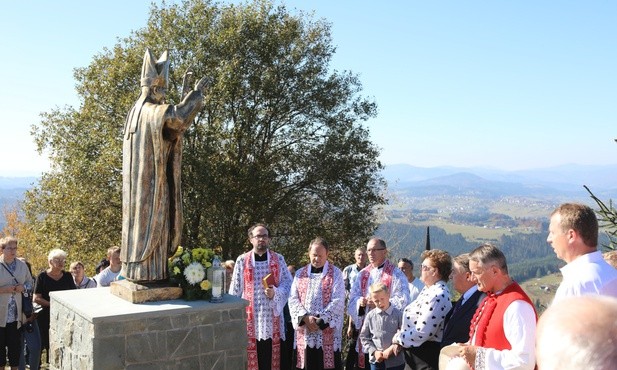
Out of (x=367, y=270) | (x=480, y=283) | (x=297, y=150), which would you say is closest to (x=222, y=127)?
Result: (x=297, y=150)

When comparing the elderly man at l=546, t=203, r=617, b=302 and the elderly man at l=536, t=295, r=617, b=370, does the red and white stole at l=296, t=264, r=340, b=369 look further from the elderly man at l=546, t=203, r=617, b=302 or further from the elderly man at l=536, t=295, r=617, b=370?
the elderly man at l=536, t=295, r=617, b=370

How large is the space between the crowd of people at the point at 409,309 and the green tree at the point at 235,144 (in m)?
9.24

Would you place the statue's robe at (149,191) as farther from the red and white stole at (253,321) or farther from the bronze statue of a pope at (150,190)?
the red and white stole at (253,321)

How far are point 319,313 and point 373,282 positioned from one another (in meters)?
0.74

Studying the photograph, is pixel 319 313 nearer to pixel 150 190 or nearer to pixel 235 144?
pixel 150 190

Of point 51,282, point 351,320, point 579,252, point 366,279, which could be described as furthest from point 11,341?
point 579,252

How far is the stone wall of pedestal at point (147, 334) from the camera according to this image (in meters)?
5.32

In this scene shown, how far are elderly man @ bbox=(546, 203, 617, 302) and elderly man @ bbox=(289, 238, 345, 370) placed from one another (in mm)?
3722

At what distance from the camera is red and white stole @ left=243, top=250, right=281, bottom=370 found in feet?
23.7

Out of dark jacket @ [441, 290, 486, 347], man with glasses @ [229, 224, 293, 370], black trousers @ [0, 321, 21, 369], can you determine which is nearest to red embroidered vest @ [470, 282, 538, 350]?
dark jacket @ [441, 290, 486, 347]

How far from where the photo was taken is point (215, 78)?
17.4 metres

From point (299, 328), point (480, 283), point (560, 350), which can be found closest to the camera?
point (560, 350)

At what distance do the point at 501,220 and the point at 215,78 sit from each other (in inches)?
6012

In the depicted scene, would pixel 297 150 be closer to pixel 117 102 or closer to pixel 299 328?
pixel 117 102
